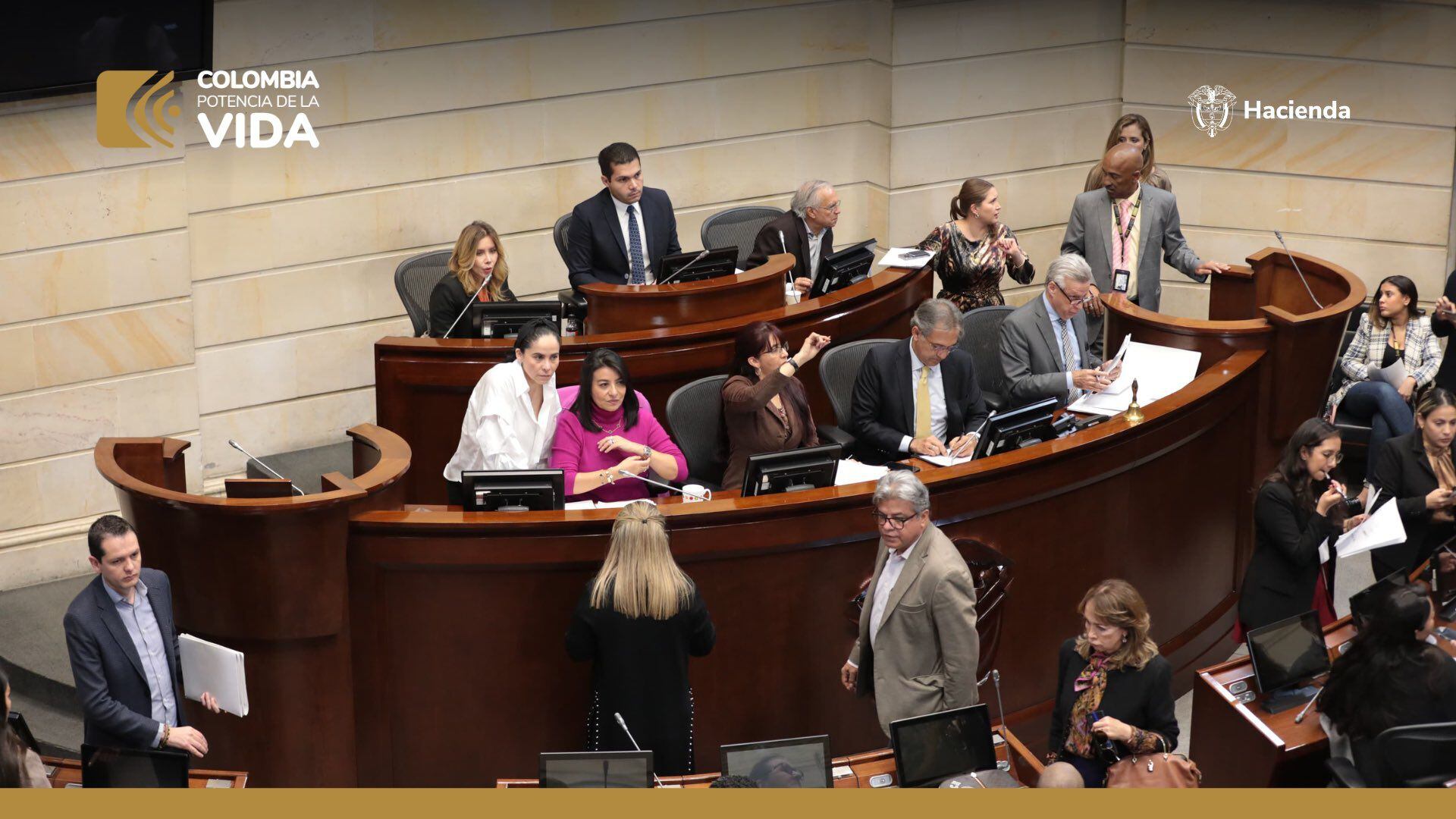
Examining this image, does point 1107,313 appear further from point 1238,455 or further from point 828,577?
point 828,577

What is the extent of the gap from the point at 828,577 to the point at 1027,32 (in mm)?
5546

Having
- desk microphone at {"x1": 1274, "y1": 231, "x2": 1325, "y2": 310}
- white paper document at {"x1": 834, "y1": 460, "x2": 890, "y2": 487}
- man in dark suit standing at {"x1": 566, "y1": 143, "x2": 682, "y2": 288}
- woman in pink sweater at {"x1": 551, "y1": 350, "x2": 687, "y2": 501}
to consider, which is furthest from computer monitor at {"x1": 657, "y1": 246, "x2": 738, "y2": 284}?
desk microphone at {"x1": 1274, "y1": 231, "x2": 1325, "y2": 310}

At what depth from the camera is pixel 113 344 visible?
7.12 metres

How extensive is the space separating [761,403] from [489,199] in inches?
130

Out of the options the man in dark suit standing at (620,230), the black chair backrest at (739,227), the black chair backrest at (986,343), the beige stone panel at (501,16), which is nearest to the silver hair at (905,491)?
the black chair backrest at (986,343)

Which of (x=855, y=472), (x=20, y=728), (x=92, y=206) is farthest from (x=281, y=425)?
(x=20, y=728)

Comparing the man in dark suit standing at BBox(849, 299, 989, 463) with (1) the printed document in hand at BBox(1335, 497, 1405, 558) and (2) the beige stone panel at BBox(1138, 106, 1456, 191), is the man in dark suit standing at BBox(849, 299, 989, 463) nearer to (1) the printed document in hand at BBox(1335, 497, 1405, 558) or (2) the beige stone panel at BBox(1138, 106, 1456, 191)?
(1) the printed document in hand at BBox(1335, 497, 1405, 558)

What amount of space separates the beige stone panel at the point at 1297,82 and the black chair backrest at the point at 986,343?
326 centimetres

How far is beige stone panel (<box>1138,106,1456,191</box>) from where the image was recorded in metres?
9.14

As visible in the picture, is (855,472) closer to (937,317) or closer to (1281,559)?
(937,317)

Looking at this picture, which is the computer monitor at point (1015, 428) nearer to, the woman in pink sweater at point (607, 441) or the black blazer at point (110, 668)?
the woman in pink sweater at point (607, 441)

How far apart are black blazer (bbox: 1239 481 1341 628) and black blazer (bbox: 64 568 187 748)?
11.2 feet

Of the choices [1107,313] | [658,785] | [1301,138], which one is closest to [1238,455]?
[1107,313]

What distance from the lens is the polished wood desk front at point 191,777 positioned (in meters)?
4.18
